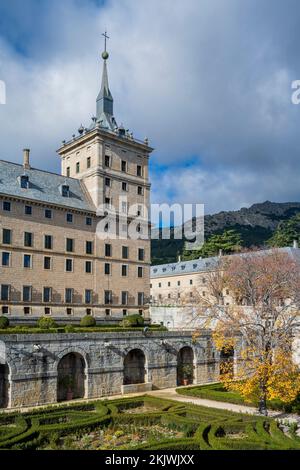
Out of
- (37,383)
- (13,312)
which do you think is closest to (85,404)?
(37,383)

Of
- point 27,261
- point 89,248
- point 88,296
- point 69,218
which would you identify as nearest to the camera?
point 27,261

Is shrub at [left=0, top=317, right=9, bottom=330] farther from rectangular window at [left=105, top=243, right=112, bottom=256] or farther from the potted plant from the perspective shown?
rectangular window at [left=105, top=243, right=112, bottom=256]

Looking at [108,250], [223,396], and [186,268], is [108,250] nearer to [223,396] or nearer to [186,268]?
[223,396]

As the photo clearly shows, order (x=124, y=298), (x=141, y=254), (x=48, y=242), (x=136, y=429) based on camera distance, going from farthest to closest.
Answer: (x=141, y=254) → (x=124, y=298) → (x=48, y=242) → (x=136, y=429)

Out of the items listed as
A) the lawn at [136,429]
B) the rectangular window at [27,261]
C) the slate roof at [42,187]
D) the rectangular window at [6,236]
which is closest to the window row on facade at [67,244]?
the rectangular window at [6,236]

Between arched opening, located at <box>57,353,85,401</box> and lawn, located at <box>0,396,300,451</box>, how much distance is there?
15.6 ft

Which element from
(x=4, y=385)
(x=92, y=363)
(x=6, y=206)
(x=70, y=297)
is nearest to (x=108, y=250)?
(x=70, y=297)

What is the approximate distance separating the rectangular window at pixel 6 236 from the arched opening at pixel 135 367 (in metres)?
16.6

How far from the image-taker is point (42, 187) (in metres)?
48.5

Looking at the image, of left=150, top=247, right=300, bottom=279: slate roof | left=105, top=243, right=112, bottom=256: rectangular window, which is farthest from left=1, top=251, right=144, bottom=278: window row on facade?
left=150, top=247, right=300, bottom=279: slate roof

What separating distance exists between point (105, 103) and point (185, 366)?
115 feet

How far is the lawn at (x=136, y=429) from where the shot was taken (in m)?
19.3

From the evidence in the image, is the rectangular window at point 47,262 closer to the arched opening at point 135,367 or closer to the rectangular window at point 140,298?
the rectangular window at point 140,298
